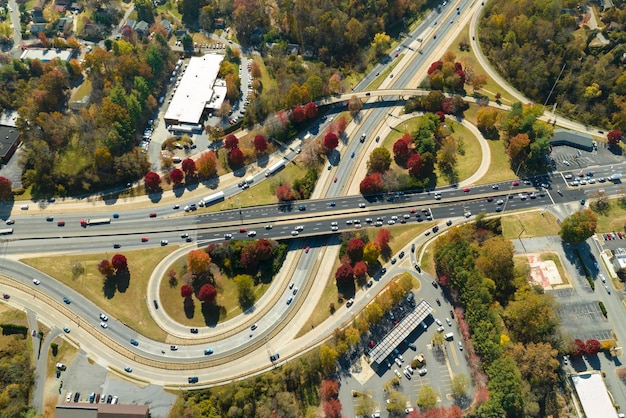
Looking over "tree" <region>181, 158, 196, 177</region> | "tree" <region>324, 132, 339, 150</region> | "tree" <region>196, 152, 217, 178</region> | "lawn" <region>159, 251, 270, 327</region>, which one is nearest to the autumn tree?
"lawn" <region>159, 251, 270, 327</region>

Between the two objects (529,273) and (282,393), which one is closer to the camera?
(282,393)

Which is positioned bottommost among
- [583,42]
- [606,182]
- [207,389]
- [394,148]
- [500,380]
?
[500,380]

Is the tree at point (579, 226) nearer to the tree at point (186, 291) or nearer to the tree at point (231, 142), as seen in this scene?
the tree at point (231, 142)

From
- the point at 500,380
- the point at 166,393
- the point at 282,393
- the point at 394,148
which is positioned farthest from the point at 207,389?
the point at 394,148

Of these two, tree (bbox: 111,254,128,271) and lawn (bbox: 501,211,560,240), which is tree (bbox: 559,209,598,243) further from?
tree (bbox: 111,254,128,271)

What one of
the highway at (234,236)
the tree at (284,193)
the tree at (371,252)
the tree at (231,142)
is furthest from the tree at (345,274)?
the tree at (231,142)

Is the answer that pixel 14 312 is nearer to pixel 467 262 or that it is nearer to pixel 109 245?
pixel 109 245

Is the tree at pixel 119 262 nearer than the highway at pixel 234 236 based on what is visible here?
No
